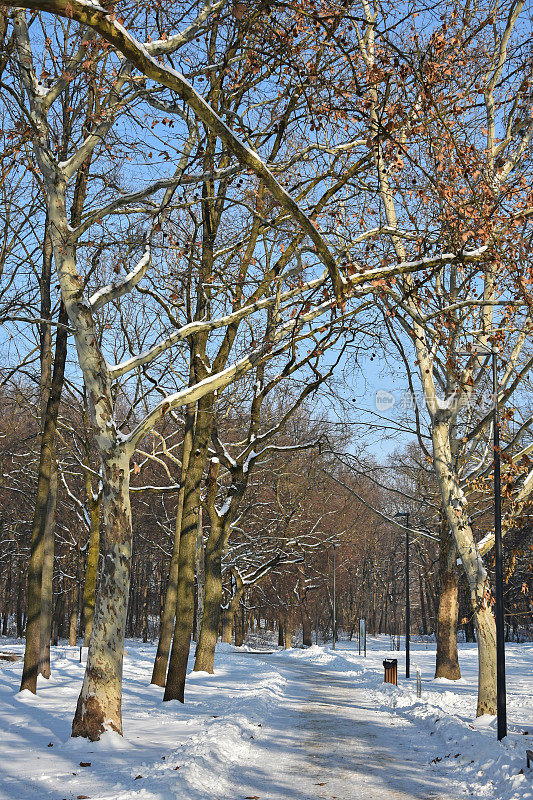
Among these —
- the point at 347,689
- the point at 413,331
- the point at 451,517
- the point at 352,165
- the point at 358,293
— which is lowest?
the point at 347,689

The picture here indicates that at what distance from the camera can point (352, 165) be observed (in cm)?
1388

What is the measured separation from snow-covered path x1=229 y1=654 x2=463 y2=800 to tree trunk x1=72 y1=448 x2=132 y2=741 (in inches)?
78.3

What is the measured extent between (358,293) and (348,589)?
204 feet

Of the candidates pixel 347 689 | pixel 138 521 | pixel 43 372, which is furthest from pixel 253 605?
pixel 43 372

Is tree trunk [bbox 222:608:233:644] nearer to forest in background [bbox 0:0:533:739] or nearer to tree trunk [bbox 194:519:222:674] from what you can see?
forest in background [bbox 0:0:533:739]

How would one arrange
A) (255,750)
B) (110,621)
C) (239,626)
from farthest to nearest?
(239,626) < (255,750) < (110,621)

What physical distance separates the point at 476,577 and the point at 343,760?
560 cm

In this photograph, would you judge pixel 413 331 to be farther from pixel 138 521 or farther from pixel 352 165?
pixel 138 521

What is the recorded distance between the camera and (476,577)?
14.3m

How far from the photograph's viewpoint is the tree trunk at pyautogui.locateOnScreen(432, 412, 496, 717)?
14.1 metres

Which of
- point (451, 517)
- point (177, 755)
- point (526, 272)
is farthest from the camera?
point (451, 517)

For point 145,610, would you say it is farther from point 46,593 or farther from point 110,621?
point 110,621

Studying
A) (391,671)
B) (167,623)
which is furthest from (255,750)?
(391,671)

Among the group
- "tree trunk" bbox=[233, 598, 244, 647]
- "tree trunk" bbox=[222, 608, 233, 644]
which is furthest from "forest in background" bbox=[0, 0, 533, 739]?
"tree trunk" bbox=[233, 598, 244, 647]
